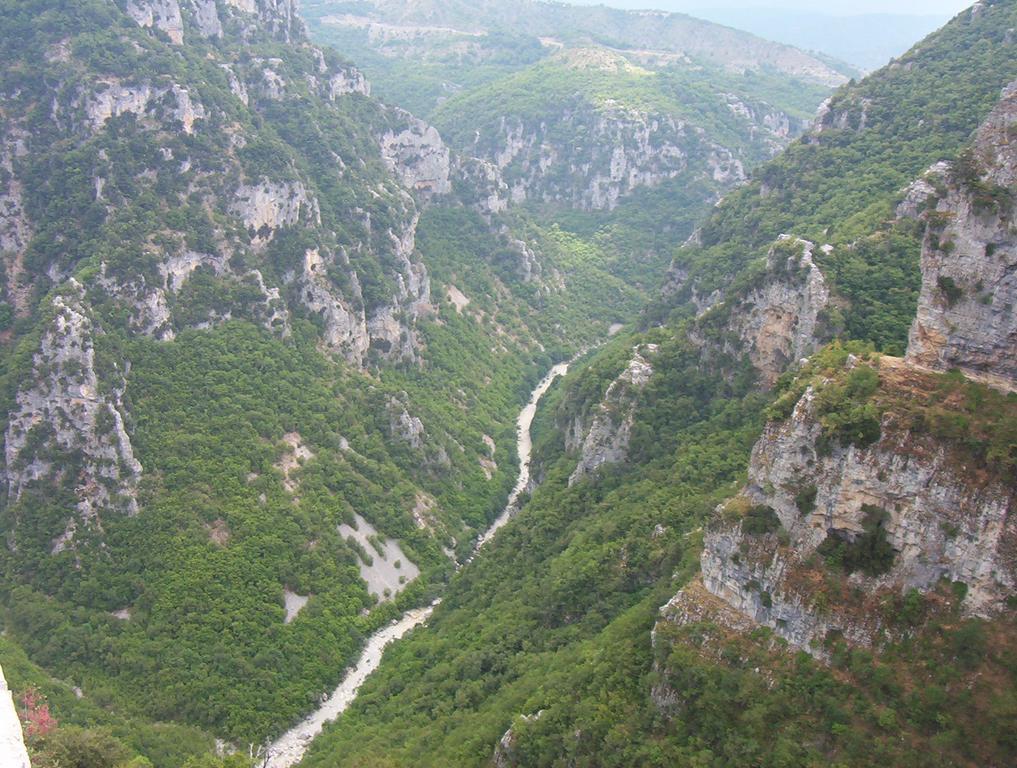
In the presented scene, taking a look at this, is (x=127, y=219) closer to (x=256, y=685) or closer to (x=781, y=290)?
(x=256, y=685)

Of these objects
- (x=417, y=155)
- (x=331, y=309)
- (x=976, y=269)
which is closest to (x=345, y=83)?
(x=417, y=155)

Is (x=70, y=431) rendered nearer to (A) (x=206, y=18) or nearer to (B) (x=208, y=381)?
(B) (x=208, y=381)

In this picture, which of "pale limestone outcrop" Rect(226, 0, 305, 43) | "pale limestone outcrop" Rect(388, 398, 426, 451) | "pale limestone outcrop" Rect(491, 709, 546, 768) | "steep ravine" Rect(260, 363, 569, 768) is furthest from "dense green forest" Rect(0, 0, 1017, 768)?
"pale limestone outcrop" Rect(226, 0, 305, 43)

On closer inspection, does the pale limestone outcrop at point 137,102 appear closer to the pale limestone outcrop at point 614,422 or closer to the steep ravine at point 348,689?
the steep ravine at point 348,689

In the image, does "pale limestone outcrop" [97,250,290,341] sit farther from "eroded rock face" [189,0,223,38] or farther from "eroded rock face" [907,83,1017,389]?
"eroded rock face" [907,83,1017,389]

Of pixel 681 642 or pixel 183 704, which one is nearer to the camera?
pixel 681 642

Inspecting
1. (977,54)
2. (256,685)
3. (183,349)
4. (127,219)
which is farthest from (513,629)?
(977,54)

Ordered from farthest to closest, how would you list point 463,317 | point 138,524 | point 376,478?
point 463,317 → point 376,478 → point 138,524
